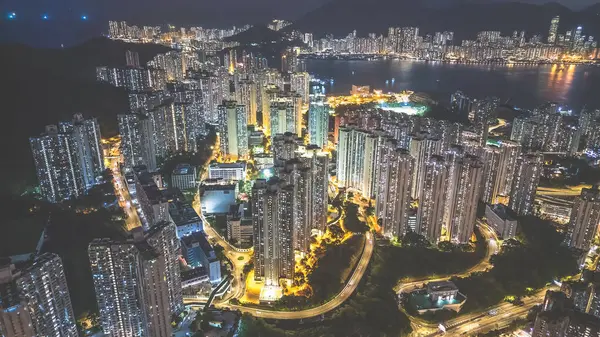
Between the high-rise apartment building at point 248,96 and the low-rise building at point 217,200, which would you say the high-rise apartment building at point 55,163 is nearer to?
the low-rise building at point 217,200

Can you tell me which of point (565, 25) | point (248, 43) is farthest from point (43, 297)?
point (565, 25)

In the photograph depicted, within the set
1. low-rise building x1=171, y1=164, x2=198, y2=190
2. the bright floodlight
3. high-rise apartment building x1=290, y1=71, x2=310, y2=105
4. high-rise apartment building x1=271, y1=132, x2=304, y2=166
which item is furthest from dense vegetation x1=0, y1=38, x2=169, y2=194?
high-rise apartment building x1=290, y1=71, x2=310, y2=105

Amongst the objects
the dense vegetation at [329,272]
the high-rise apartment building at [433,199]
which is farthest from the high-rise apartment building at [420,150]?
the dense vegetation at [329,272]

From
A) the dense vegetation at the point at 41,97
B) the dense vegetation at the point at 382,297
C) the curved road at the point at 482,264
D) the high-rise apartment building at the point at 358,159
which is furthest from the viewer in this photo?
the high-rise apartment building at the point at 358,159

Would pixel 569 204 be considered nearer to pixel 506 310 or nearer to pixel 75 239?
pixel 506 310

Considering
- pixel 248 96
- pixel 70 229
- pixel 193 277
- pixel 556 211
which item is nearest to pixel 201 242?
pixel 193 277
